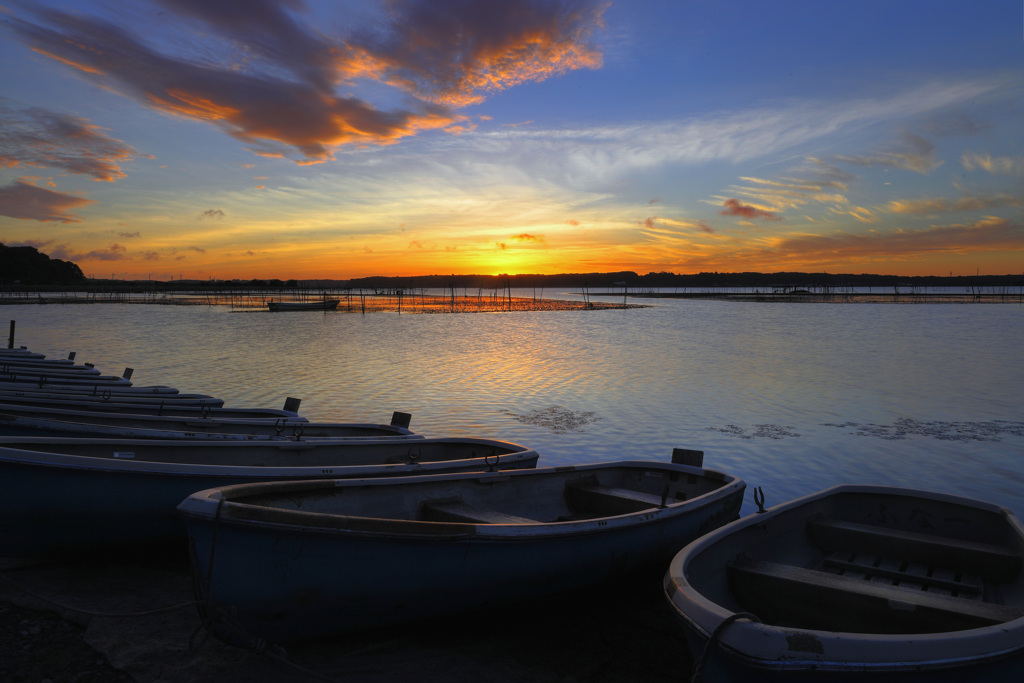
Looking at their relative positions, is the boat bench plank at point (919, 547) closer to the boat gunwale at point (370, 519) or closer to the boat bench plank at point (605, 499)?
the boat gunwale at point (370, 519)

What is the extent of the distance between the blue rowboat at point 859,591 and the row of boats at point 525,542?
0.04 ft

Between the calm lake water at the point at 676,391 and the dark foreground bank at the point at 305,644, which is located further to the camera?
the calm lake water at the point at 676,391

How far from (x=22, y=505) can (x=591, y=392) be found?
15.7 m

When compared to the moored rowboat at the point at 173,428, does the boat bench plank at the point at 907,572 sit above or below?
below

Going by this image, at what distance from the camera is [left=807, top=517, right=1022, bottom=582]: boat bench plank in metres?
5.21

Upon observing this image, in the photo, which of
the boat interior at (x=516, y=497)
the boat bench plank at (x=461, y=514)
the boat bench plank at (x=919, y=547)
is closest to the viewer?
the boat bench plank at (x=919, y=547)

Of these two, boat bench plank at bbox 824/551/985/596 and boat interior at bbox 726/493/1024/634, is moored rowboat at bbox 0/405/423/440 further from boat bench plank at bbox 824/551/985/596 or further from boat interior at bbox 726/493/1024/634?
boat bench plank at bbox 824/551/985/596

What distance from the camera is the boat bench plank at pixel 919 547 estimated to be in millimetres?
5211

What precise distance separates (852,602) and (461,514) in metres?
3.31

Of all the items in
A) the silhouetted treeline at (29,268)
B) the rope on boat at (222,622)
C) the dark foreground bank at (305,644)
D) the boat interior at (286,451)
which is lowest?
the dark foreground bank at (305,644)

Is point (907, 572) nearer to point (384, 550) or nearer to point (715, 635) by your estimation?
point (715, 635)

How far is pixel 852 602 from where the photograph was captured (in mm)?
4207

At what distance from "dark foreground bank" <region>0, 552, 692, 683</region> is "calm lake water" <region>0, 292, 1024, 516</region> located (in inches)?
185

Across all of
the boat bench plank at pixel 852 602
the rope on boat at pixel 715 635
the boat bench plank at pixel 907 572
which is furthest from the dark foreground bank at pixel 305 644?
the rope on boat at pixel 715 635
